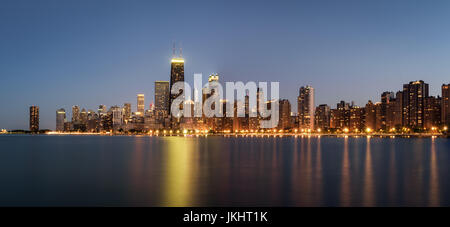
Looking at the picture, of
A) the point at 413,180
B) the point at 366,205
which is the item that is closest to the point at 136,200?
the point at 366,205

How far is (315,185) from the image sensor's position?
87.8ft

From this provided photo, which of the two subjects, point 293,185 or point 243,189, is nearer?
point 243,189

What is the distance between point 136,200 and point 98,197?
301 cm

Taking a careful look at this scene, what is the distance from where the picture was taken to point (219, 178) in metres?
30.9
